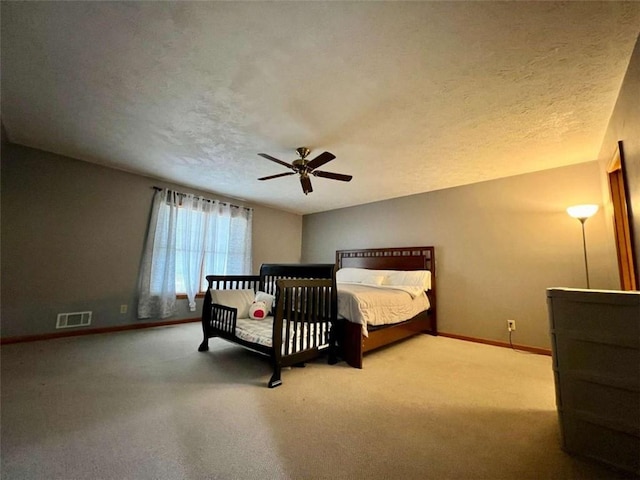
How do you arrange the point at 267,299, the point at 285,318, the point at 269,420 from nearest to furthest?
1. the point at 269,420
2. the point at 285,318
3. the point at 267,299

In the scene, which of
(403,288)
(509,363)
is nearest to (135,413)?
(403,288)

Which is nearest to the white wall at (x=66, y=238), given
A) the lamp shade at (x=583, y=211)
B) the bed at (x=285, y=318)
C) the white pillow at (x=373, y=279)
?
the bed at (x=285, y=318)

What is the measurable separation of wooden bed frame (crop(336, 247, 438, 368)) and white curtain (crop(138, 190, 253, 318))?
2156mm

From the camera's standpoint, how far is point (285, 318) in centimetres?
240

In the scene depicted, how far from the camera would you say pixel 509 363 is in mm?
2666

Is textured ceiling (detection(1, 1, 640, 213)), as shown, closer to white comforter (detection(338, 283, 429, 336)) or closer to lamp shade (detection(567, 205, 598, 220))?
lamp shade (detection(567, 205, 598, 220))

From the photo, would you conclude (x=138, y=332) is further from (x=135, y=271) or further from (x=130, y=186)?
(x=130, y=186)

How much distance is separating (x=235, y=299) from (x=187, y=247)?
190 centimetres

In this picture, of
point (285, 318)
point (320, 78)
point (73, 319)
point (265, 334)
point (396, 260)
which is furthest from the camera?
point (396, 260)

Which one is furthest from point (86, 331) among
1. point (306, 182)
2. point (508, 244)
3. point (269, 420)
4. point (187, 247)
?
point (508, 244)

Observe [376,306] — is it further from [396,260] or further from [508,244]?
[508,244]

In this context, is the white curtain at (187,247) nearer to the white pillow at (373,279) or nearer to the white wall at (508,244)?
the white pillow at (373,279)

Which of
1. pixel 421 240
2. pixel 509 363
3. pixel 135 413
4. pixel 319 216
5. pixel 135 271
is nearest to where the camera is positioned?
pixel 135 413

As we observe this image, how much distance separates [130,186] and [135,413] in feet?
11.0
